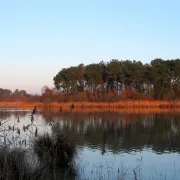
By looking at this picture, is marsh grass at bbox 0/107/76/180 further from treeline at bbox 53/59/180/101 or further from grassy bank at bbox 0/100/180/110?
treeline at bbox 53/59/180/101

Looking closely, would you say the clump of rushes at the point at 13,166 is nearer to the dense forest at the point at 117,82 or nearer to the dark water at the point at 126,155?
the dark water at the point at 126,155

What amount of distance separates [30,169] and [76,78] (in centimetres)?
6025

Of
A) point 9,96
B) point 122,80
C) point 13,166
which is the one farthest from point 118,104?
point 13,166

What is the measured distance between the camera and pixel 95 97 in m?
63.2

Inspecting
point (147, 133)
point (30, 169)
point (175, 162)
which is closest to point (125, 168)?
point (175, 162)

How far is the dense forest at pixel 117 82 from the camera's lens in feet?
199

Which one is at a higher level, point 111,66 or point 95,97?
point 111,66

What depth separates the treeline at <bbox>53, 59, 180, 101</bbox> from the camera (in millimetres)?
61094

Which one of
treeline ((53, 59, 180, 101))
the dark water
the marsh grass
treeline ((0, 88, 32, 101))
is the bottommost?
the dark water

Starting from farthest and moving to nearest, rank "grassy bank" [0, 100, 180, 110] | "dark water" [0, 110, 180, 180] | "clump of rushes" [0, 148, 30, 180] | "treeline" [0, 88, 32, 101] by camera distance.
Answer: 1. "grassy bank" [0, 100, 180, 110]
2. "treeline" [0, 88, 32, 101]
3. "dark water" [0, 110, 180, 180]
4. "clump of rushes" [0, 148, 30, 180]

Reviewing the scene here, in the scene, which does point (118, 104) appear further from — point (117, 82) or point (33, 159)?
point (33, 159)

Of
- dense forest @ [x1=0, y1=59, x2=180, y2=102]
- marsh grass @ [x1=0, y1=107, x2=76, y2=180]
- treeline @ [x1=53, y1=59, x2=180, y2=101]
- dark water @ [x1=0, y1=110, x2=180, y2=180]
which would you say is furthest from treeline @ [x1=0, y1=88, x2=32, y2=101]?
treeline @ [x1=53, y1=59, x2=180, y2=101]

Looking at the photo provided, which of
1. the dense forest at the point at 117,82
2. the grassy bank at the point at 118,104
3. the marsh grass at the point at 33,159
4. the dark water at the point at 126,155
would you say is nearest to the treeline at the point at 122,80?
the dense forest at the point at 117,82

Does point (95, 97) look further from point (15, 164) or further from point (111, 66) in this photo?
point (15, 164)
